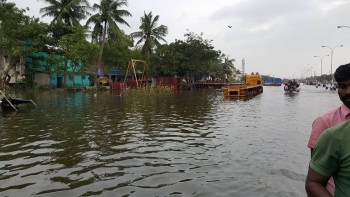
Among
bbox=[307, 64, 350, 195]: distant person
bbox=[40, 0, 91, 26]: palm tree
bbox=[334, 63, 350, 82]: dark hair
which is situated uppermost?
bbox=[40, 0, 91, 26]: palm tree

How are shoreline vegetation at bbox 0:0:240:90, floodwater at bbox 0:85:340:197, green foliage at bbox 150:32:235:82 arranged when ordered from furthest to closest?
1. green foliage at bbox 150:32:235:82
2. shoreline vegetation at bbox 0:0:240:90
3. floodwater at bbox 0:85:340:197

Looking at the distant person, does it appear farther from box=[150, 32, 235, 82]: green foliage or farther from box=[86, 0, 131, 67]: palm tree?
box=[150, 32, 235, 82]: green foliage

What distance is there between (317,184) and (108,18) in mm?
52103

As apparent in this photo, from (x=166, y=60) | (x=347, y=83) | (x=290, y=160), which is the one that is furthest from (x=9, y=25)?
(x=347, y=83)

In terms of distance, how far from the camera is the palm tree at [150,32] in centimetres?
5944

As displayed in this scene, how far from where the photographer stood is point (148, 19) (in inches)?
2334

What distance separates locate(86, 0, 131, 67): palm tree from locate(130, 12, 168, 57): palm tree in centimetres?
564

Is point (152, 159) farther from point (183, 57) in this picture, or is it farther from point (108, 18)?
point (183, 57)

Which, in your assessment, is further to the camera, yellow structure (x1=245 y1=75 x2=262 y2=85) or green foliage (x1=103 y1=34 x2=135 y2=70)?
green foliage (x1=103 y1=34 x2=135 y2=70)

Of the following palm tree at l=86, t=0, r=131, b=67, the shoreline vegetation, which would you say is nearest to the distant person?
the shoreline vegetation

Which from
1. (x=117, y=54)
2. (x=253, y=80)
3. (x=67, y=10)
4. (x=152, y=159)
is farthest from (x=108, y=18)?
(x=152, y=159)

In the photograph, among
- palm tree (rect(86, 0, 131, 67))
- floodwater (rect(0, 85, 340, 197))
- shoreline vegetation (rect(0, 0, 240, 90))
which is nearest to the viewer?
floodwater (rect(0, 85, 340, 197))

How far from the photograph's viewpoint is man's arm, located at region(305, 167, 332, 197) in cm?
254

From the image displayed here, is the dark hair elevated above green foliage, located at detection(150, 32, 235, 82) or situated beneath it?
situated beneath
